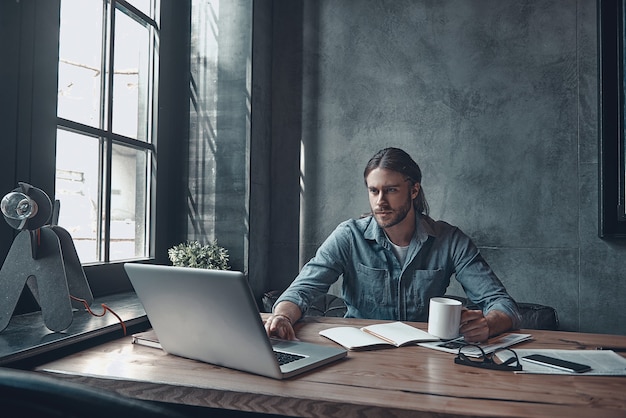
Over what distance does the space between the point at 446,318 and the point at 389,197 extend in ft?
2.50

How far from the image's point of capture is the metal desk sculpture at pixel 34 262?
133 cm

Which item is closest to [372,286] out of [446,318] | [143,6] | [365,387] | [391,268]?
[391,268]

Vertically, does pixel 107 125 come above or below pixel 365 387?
above

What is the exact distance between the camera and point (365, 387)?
1028mm

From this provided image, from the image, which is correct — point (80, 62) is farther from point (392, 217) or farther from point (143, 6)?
point (392, 217)

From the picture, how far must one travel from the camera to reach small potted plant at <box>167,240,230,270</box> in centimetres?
238

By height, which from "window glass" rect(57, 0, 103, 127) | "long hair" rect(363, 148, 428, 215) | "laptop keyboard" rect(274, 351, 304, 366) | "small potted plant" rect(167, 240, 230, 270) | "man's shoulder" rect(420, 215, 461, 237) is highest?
"window glass" rect(57, 0, 103, 127)

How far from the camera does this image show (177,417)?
1.37 ft

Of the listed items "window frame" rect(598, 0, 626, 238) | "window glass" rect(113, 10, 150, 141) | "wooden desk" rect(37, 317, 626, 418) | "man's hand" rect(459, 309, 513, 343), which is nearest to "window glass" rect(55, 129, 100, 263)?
"window glass" rect(113, 10, 150, 141)

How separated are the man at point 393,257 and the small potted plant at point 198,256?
0.61 meters

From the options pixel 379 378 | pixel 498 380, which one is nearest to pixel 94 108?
pixel 379 378

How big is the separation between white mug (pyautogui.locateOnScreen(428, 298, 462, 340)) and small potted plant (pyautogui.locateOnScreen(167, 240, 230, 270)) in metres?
1.24

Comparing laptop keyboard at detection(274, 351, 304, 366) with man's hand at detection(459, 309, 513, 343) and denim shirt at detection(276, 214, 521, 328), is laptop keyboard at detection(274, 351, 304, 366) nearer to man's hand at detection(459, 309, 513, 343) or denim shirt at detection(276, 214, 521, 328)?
man's hand at detection(459, 309, 513, 343)

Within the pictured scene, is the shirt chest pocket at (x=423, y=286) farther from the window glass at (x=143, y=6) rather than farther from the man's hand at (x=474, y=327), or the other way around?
the window glass at (x=143, y=6)
